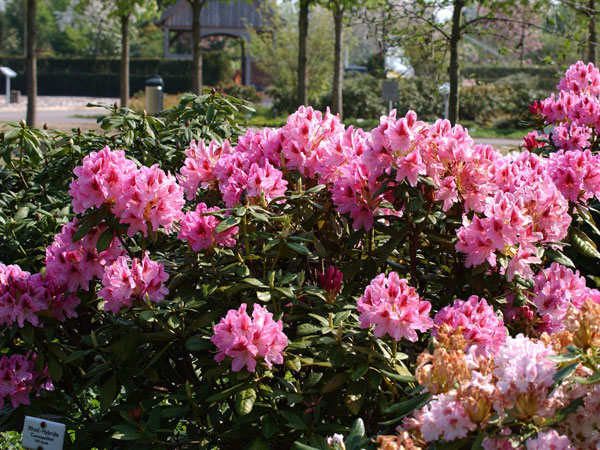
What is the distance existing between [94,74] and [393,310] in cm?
4232

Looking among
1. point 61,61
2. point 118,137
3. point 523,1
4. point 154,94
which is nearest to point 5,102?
point 61,61

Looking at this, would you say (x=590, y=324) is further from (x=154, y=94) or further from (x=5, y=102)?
(x=5, y=102)

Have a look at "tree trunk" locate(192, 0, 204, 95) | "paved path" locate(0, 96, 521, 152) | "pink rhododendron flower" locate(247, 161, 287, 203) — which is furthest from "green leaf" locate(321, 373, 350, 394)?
"paved path" locate(0, 96, 521, 152)

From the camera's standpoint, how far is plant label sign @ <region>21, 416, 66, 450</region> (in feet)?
7.97

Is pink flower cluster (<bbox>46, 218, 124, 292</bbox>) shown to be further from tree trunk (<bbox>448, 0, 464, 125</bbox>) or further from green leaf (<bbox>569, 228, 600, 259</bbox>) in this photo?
tree trunk (<bbox>448, 0, 464, 125</bbox>)

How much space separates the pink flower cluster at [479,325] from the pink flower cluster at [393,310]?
7 centimetres

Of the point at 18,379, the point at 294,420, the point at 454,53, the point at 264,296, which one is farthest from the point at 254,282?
the point at 454,53

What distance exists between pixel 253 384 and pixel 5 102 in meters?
32.2

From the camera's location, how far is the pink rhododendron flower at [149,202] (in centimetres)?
238

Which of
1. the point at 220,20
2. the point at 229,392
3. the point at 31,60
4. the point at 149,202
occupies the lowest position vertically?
the point at 229,392

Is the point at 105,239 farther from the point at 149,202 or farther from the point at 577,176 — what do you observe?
the point at 577,176

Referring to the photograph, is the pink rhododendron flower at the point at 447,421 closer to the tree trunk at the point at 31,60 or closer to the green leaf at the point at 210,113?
the green leaf at the point at 210,113

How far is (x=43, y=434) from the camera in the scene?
245cm

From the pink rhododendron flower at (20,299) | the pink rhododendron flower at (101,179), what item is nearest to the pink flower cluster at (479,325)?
the pink rhododendron flower at (101,179)
